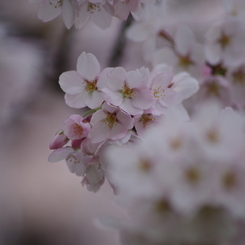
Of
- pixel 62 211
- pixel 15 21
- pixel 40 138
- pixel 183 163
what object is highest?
pixel 15 21

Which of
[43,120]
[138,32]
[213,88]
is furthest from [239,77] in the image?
[43,120]

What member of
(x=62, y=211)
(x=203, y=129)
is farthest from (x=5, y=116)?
(x=203, y=129)

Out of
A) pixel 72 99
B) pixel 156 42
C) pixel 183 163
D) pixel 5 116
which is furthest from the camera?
pixel 5 116

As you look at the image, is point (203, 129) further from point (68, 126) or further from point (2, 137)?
point (2, 137)

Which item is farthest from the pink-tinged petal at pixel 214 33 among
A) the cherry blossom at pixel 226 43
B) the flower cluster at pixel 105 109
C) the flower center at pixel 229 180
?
the flower center at pixel 229 180

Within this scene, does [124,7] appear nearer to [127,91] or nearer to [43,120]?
[127,91]

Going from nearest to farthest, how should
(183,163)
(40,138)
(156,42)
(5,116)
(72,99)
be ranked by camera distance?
(183,163)
(72,99)
(156,42)
(5,116)
(40,138)

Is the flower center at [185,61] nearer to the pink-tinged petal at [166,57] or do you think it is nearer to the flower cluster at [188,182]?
the pink-tinged petal at [166,57]
